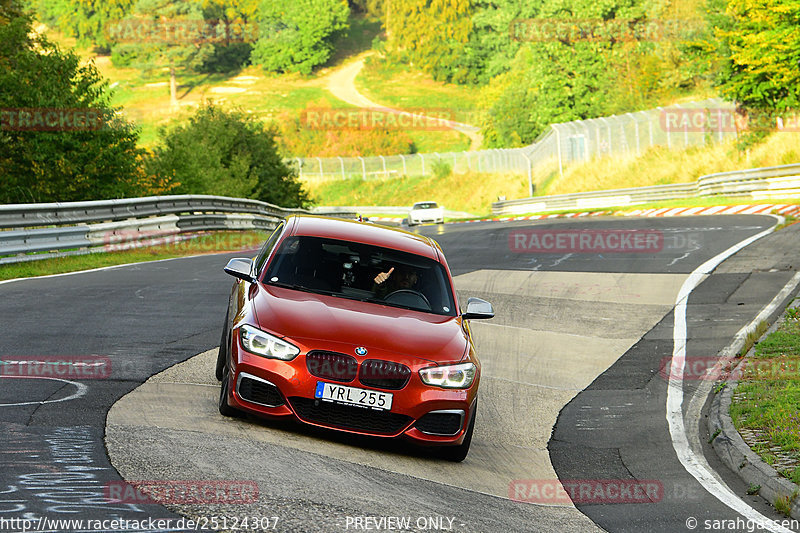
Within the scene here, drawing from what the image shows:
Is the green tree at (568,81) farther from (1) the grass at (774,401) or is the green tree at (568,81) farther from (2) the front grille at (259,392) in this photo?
(2) the front grille at (259,392)

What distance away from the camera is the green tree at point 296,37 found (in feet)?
472

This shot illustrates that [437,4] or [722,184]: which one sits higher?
[437,4]

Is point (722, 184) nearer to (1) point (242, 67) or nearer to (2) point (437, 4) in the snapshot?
(2) point (437, 4)

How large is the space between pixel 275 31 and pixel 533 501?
145 m

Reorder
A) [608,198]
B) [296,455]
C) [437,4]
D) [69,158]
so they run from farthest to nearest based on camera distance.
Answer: [437,4] → [608,198] → [69,158] → [296,455]

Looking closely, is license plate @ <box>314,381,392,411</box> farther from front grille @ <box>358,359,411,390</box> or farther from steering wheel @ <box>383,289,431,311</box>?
steering wheel @ <box>383,289,431,311</box>

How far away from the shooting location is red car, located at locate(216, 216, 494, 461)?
22.9 ft

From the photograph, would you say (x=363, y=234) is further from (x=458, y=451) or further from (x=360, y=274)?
(x=458, y=451)

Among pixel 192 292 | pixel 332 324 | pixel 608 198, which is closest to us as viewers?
pixel 332 324

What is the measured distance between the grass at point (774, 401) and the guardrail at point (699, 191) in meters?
25.2

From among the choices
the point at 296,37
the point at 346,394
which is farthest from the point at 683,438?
the point at 296,37

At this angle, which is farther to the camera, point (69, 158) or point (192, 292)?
point (69, 158)

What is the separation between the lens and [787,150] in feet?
136

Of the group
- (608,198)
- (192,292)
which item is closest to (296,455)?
(192,292)
